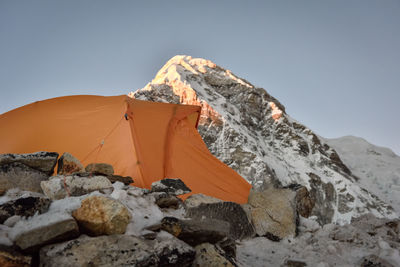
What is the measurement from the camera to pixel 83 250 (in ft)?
5.58

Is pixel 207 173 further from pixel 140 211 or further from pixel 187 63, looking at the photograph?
pixel 187 63

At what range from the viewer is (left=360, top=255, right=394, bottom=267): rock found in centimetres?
283

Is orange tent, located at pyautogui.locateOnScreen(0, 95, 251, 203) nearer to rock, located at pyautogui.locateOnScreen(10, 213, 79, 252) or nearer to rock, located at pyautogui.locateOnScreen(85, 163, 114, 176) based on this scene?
rock, located at pyautogui.locateOnScreen(85, 163, 114, 176)

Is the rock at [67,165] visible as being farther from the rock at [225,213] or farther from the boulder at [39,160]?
the rock at [225,213]

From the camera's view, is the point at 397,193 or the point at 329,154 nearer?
the point at 397,193

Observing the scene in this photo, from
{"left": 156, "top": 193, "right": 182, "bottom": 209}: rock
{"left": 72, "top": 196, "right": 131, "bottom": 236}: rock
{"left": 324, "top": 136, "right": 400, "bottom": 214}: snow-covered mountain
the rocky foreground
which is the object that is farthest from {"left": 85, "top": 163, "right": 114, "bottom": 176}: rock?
{"left": 324, "top": 136, "right": 400, "bottom": 214}: snow-covered mountain

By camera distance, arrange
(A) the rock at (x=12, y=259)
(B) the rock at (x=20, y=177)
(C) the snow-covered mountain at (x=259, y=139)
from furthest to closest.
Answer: (C) the snow-covered mountain at (x=259, y=139) → (B) the rock at (x=20, y=177) → (A) the rock at (x=12, y=259)

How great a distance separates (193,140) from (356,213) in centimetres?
1313

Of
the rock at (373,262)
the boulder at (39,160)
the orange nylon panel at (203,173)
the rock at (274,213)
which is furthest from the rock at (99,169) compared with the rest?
the rock at (373,262)

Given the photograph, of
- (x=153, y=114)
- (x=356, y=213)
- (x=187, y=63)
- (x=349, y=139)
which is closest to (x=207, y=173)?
(x=153, y=114)

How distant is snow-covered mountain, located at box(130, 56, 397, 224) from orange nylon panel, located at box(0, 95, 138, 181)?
10.3m

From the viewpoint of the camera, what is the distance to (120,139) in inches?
226

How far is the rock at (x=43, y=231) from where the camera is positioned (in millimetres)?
1619

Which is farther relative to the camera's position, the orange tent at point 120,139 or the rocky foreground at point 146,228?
the orange tent at point 120,139
